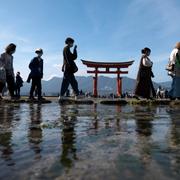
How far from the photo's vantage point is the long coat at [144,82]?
13.6 metres

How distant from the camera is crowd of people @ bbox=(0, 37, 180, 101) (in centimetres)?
1176

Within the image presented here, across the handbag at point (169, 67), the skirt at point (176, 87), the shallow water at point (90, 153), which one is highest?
the handbag at point (169, 67)

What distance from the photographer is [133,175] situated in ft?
7.95

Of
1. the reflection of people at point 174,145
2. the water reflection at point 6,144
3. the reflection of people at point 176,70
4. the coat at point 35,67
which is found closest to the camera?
the reflection of people at point 174,145

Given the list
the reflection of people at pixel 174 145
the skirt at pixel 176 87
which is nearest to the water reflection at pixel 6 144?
the reflection of people at pixel 174 145

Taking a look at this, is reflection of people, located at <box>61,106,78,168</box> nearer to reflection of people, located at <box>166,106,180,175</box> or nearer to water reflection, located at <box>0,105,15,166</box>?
water reflection, located at <box>0,105,15,166</box>

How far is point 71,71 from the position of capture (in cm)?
1258

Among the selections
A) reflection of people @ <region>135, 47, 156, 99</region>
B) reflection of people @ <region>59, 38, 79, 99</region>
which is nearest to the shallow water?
reflection of people @ <region>59, 38, 79, 99</region>

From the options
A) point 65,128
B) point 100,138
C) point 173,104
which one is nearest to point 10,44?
point 173,104

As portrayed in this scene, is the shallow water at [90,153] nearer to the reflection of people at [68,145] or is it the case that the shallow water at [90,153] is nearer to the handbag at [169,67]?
the reflection of people at [68,145]

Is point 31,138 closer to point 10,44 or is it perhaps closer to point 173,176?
point 173,176

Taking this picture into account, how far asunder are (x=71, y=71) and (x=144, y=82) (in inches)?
109

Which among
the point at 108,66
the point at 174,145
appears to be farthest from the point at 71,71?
the point at 108,66

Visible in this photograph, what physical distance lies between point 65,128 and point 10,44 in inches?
297
